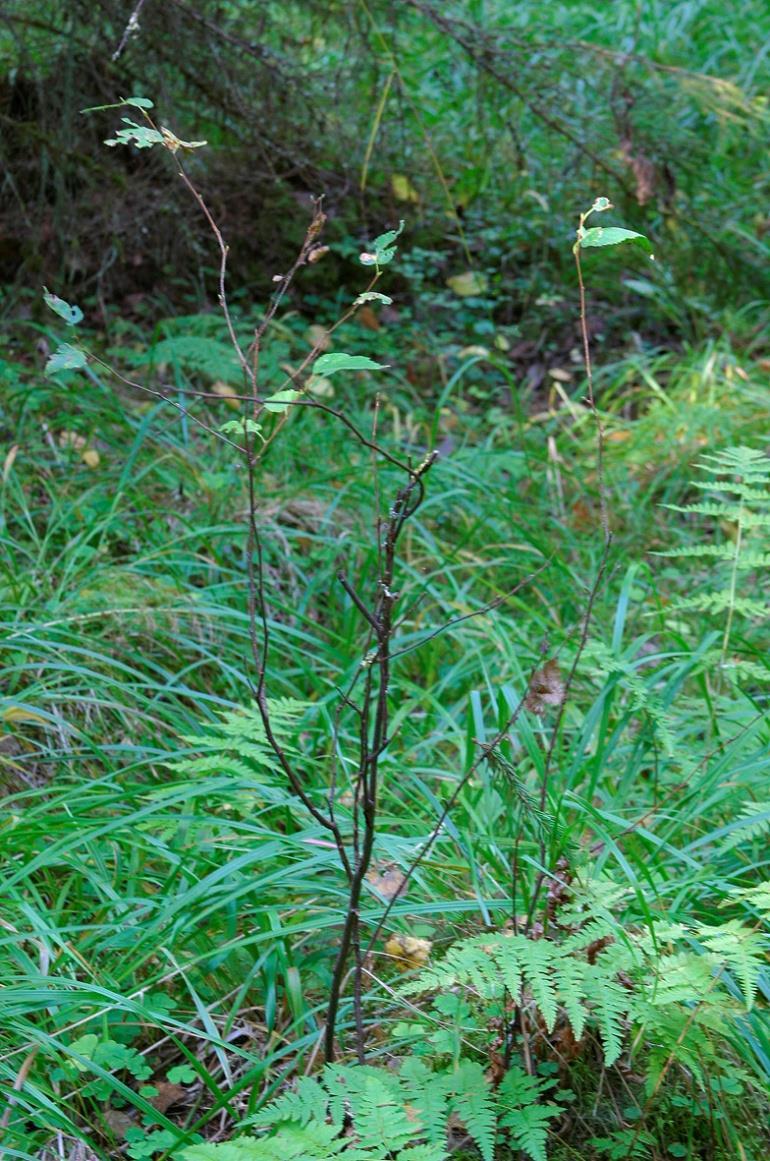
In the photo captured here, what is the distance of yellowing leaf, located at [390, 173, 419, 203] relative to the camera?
486 cm

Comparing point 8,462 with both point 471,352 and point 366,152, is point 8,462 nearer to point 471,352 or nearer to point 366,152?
point 366,152

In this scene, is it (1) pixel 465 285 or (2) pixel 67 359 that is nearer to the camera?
(2) pixel 67 359

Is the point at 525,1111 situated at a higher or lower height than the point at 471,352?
higher

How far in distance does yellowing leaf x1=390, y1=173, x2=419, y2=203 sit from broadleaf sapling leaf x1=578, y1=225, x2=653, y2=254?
352 cm

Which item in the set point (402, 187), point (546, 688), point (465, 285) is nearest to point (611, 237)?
point (546, 688)

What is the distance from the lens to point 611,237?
145cm

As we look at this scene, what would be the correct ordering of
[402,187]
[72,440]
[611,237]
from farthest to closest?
[402,187], [72,440], [611,237]

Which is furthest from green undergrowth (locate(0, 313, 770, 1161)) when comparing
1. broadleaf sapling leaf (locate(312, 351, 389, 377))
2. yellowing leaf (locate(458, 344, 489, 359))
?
yellowing leaf (locate(458, 344, 489, 359))

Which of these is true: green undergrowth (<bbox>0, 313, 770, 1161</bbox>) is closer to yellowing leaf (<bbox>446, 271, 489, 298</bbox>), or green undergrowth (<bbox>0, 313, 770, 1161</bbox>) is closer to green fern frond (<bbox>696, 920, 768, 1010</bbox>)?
green fern frond (<bbox>696, 920, 768, 1010</bbox>)

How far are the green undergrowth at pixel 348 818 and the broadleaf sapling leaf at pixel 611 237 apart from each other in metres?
Answer: 0.52

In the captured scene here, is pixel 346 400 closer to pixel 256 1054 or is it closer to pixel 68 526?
pixel 68 526

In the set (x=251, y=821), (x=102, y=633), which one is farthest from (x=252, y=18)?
(x=251, y=821)

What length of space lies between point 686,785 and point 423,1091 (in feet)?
3.18

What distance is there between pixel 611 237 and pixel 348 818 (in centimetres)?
118
